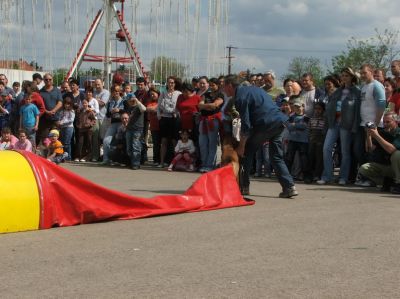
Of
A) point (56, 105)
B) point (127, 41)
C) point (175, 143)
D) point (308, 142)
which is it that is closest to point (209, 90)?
point (175, 143)

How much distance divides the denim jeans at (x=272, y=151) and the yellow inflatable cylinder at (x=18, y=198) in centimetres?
361

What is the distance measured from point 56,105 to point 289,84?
18.5ft

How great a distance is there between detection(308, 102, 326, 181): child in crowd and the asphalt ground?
3.09m

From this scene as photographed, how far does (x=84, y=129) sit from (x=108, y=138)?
903 mm

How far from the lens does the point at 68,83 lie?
16.7 m

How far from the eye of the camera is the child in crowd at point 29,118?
15.4 meters

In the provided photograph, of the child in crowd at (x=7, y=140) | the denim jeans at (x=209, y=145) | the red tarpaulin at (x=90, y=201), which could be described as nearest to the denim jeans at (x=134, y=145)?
the denim jeans at (x=209, y=145)

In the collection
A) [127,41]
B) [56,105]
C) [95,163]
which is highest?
[127,41]

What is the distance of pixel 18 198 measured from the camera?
726 cm

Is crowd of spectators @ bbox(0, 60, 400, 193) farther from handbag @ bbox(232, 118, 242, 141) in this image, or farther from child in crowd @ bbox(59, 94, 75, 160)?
handbag @ bbox(232, 118, 242, 141)

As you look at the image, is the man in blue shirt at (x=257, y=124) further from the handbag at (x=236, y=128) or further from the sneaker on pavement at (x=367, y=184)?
the sneaker on pavement at (x=367, y=184)

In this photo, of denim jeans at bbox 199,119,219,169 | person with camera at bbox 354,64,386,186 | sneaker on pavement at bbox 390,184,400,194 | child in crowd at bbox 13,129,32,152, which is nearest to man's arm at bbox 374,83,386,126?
person with camera at bbox 354,64,386,186

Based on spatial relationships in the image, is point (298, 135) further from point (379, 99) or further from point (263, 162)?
point (379, 99)

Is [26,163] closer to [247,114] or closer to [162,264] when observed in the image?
[162,264]
